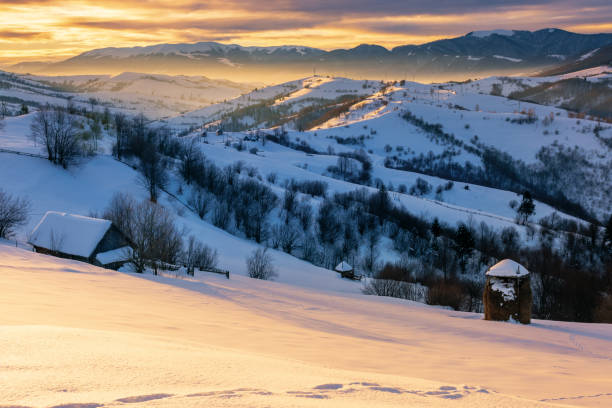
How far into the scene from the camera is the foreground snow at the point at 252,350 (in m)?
5.25

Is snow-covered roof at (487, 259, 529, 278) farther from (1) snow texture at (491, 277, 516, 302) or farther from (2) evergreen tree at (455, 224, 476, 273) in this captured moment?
(2) evergreen tree at (455, 224, 476, 273)

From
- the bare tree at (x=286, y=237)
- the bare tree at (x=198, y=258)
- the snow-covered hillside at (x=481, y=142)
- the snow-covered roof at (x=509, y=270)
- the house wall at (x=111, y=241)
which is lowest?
the bare tree at (x=286, y=237)

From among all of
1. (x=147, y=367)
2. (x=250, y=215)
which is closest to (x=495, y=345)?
(x=147, y=367)

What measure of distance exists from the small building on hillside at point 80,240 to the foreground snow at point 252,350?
6974mm

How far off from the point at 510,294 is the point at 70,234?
29.3 m

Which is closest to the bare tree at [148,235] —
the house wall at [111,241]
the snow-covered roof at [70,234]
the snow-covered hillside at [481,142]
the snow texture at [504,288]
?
the house wall at [111,241]

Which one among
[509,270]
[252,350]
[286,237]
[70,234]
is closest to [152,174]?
[286,237]

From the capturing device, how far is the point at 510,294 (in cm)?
2123

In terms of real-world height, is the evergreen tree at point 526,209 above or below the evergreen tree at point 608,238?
above

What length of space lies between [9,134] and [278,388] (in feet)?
301

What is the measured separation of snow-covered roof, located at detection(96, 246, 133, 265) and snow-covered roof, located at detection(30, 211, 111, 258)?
2.91 ft

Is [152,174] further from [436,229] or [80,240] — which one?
[436,229]

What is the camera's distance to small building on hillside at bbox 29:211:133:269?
30.7m

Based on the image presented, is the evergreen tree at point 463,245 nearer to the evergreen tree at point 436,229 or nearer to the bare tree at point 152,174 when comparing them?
the evergreen tree at point 436,229
